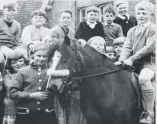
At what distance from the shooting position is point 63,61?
347cm

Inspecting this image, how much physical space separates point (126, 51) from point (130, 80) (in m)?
0.57

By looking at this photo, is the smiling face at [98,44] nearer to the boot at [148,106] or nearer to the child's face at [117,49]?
the child's face at [117,49]

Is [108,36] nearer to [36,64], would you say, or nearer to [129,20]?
[129,20]

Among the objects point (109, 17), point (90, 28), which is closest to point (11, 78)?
point (90, 28)

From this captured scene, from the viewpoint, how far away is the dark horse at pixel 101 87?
11.8ft

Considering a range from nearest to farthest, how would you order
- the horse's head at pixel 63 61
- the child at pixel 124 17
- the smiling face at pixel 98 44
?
the horse's head at pixel 63 61 < the smiling face at pixel 98 44 < the child at pixel 124 17

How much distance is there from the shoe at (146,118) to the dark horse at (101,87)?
0.09 meters

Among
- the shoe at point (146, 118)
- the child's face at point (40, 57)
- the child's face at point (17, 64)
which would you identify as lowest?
the shoe at point (146, 118)

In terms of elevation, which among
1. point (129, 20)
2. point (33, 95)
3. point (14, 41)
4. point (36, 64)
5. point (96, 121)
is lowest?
point (96, 121)

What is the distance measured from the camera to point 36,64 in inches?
165

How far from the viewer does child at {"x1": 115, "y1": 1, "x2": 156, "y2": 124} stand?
3.78 m

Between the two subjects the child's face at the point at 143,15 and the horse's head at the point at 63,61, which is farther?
the child's face at the point at 143,15

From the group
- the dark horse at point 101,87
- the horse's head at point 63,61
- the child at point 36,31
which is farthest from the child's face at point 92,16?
the horse's head at point 63,61

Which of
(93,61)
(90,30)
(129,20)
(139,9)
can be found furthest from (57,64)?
(129,20)
